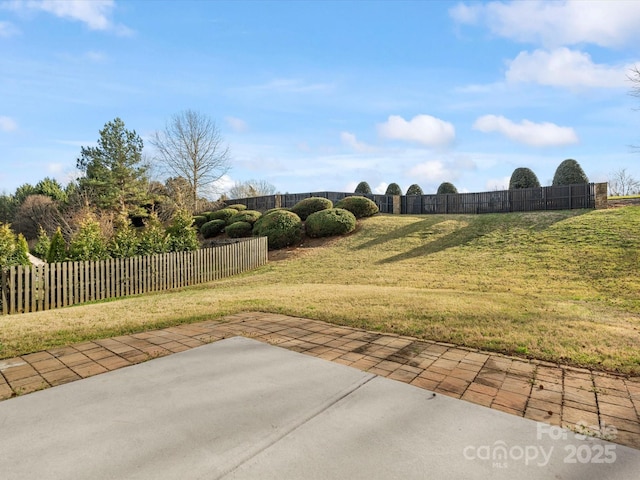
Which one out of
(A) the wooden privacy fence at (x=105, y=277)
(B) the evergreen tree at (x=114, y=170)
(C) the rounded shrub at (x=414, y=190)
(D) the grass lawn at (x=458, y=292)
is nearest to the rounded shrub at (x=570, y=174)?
(D) the grass lawn at (x=458, y=292)

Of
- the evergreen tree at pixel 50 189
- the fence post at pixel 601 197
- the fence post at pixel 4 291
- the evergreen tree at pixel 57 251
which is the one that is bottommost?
the fence post at pixel 4 291

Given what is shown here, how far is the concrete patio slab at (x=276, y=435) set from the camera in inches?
63.7

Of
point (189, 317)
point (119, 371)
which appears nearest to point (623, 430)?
point (119, 371)

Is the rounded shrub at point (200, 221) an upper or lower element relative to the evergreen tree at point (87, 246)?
upper

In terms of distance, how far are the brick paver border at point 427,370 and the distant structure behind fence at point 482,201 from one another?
1803 centimetres

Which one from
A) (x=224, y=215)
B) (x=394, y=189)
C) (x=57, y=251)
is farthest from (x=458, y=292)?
(x=394, y=189)

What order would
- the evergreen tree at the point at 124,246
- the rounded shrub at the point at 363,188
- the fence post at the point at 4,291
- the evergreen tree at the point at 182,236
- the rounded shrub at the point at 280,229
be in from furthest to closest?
the rounded shrub at the point at 363,188 < the rounded shrub at the point at 280,229 < the evergreen tree at the point at 182,236 < the evergreen tree at the point at 124,246 < the fence post at the point at 4,291

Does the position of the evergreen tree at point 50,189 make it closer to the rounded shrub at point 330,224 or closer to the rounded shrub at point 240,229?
the rounded shrub at point 240,229

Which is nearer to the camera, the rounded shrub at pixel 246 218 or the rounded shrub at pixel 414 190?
the rounded shrub at pixel 246 218

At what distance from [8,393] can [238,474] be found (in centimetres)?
210

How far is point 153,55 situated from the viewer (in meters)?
8.80

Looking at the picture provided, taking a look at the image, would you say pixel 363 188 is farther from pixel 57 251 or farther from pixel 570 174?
pixel 57 251

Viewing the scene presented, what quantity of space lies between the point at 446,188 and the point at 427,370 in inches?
904

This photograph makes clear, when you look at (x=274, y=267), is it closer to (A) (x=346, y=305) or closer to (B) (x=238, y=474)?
(A) (x=346, y=305)
